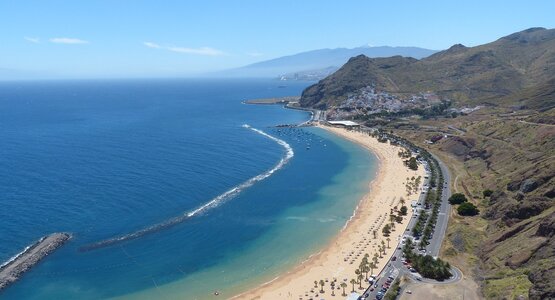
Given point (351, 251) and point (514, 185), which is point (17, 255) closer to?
point (351, 251)

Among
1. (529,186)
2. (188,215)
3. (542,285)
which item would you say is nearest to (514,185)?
(529,186)

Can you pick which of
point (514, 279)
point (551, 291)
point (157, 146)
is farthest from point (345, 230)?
point (157, 146)

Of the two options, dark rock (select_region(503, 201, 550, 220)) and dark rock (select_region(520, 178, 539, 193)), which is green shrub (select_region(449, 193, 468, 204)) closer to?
dark rock (select_region(520, 178, 539, 193))

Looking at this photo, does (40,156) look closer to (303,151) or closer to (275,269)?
(303,151)

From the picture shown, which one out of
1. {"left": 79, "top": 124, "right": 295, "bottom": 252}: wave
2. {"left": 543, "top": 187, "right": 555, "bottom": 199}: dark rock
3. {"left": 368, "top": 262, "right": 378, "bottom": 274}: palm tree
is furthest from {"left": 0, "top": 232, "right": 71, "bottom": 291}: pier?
{"left": 543, "top": 187, "right": 555, "bottom": 199}: dark rock

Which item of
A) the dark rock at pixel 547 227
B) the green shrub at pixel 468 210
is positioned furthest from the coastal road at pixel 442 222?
the dark rock at pixel 547 227

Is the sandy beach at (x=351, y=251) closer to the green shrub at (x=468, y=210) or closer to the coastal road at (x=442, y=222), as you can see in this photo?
the coastal road at (x=442, y=222)

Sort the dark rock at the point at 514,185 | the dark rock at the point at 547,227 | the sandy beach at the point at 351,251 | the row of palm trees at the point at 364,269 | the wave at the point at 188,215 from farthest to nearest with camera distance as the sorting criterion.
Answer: the dark rock at the point at 514,185 < the wave at the point at 188,215 < the dark rock at the point at 547,227 < the sandy beach at the point at 351,251 < the row of palm trees at the point at 364,269
